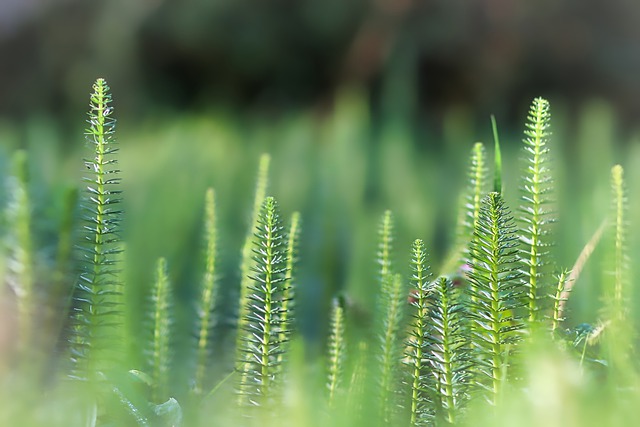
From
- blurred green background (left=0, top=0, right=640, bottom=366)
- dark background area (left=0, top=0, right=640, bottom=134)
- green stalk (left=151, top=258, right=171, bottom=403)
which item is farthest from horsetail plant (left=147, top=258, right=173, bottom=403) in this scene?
dark background area (left=0, top=0, right=640, bottom=134)

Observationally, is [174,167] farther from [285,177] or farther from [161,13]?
[161,13]

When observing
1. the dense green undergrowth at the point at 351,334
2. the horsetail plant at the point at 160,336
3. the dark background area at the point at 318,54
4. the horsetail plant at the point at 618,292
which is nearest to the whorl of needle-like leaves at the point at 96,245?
the dense green undergrowth at the point at 351,334

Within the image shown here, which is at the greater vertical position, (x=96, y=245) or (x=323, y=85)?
(x=323, y=85)

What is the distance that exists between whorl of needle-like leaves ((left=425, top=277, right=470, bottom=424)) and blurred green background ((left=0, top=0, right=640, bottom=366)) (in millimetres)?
1541

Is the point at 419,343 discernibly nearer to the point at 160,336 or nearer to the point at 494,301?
the point at 494,301

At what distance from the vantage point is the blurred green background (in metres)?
2.48

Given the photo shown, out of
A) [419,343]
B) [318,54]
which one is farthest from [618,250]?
[318,54]

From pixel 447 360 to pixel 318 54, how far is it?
2.47m

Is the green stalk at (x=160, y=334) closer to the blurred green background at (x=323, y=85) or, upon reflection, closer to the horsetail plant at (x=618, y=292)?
the horsetail plant at (x=618, y=292)

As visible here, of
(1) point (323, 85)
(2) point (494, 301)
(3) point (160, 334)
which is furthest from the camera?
(1) point (323, 85)

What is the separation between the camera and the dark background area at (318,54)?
116 inches

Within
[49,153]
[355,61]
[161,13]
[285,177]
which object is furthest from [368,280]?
[161,13]

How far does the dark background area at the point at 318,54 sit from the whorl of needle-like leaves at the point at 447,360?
2.31 meters

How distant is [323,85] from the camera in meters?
3.16
